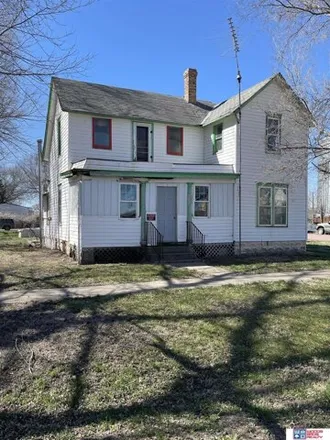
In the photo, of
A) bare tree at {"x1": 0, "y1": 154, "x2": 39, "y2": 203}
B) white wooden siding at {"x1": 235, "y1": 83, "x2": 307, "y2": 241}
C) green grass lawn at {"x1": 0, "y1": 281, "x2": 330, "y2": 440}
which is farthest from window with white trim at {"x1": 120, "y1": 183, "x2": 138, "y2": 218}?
bare tree at {"x1": 0, "y1": 154, "x2": 39, "y2": 203}

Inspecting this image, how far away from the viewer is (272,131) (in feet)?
52.3

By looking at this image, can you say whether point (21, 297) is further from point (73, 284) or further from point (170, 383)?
point (170, 383)

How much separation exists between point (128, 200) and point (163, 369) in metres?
9.68

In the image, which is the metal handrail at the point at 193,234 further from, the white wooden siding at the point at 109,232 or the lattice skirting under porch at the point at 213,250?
the white wooden siding at the point at 109,232

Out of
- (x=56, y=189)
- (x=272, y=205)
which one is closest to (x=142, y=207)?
(x=272, y=205)

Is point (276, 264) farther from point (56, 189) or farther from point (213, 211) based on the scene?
point (56, 189)

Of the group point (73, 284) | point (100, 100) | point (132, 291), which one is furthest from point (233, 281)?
point (100, 100)

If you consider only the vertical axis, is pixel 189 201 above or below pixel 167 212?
above

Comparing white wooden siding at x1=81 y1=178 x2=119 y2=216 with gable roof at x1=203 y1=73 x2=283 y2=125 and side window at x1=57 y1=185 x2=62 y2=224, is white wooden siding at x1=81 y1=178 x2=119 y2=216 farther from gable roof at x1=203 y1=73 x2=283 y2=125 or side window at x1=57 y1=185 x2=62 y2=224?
gable roof at x1=203 y1=73 x2=283 y2=125

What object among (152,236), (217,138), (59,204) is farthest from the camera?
(59,204)

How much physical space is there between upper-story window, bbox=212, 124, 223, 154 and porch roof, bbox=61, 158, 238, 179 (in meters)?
1.60

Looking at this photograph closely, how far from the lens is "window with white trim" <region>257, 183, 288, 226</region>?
16.1 metres

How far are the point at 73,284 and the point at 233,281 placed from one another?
3841 mm

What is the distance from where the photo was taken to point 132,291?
8.51 m
